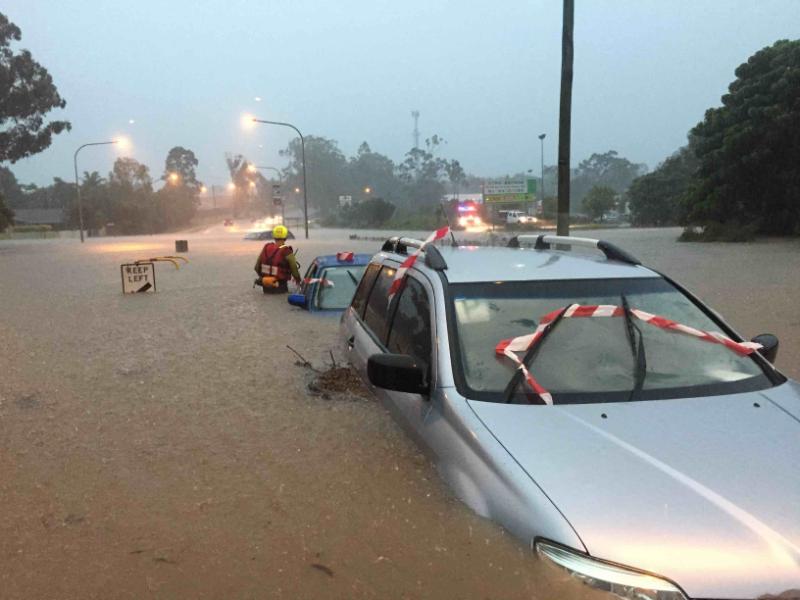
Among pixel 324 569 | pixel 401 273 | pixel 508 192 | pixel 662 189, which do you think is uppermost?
pixel 662 189

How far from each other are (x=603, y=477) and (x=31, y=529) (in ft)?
8.55

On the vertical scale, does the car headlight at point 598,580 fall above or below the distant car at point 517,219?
above

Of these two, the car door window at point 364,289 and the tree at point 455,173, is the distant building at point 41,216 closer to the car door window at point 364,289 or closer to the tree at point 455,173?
the tree at point 455,173

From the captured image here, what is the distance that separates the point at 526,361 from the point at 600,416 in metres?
0.49

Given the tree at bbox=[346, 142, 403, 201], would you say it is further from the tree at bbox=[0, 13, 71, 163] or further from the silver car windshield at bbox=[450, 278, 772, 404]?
the silver car windshield at bbox=[450, 278, 772, 404]

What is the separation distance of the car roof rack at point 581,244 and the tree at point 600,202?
7647cm

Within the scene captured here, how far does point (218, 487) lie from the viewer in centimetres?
354

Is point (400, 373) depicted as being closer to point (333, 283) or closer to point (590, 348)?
point (590, 348)

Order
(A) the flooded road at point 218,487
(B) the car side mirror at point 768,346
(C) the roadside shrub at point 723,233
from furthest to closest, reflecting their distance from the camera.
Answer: (C) the roadside shrub at point 723,233, (B) the car side mirror at point 768,346, (A) the flooded road at point 218,487

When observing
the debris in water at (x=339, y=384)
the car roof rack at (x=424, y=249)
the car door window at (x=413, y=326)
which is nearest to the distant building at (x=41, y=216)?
the debris in water at (x=339, y=384)

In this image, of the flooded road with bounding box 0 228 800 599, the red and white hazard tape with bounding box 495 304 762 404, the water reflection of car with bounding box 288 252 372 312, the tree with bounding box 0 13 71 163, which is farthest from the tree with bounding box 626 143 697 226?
the red and white hazard tape with bounding box 495 304 762 404

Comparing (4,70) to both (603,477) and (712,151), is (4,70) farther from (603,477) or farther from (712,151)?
(603,477)

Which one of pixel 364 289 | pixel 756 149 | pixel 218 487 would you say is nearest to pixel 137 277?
pixel 364 289

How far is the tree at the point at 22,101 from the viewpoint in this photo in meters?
43.7
